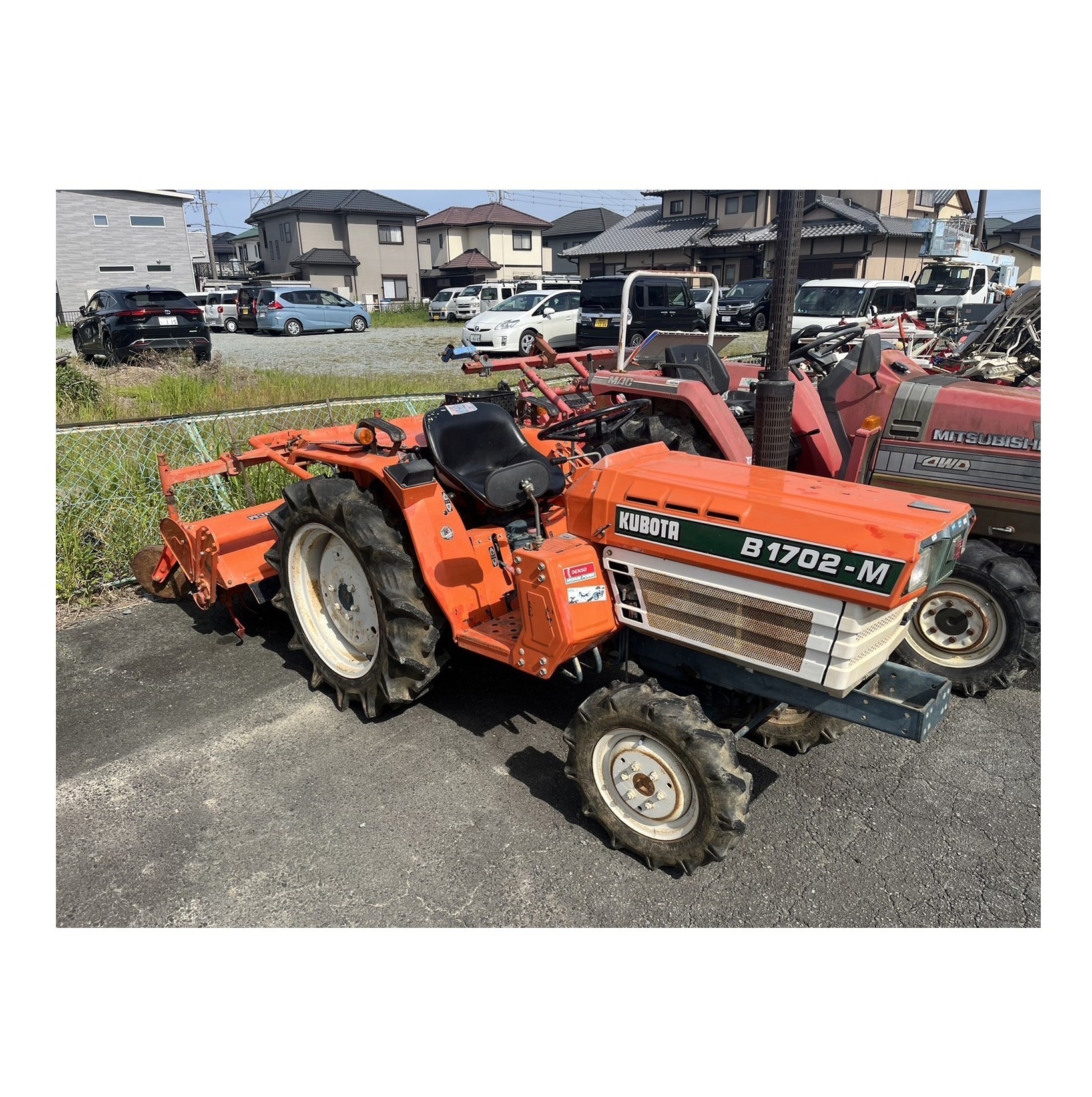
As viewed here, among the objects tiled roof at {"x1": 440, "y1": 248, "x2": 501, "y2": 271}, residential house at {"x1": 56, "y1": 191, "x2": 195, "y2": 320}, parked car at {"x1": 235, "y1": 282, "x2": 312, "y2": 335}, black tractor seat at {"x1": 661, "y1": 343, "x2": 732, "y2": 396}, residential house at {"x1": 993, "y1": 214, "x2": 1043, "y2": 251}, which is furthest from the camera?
residential house at {"x1": 993, "y1": 214, "x2": 1043, "y2": 251}

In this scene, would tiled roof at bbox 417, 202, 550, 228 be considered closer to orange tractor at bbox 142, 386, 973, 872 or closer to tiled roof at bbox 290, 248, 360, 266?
tiled roof at bbox 290, 248, 360, 266

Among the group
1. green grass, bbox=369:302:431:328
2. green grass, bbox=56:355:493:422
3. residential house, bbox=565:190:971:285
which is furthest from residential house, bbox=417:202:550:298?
green grass, bbox=56:355:493:422

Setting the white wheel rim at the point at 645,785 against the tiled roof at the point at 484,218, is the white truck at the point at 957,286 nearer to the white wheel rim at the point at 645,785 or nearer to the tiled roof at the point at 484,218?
the white wheel rim at the point at 645,785

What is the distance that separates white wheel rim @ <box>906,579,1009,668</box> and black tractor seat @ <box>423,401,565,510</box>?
1905 millimetres

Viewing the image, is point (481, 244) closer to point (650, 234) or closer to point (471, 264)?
point (471, 264)

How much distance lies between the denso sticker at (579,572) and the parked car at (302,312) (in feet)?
67.5

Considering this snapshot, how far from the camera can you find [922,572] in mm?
2322

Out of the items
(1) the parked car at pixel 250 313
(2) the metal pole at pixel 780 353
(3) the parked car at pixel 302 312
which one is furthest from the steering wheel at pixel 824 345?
(1) the parked car at pixel 250 313

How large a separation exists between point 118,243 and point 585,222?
93.3 ft

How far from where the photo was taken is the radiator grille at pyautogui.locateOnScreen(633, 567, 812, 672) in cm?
249

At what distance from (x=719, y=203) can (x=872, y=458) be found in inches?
1201

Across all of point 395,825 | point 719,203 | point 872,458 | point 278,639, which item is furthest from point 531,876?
point 719,203

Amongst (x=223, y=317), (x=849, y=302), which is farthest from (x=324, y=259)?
(x=849, y=302)

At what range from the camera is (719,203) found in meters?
31.5
